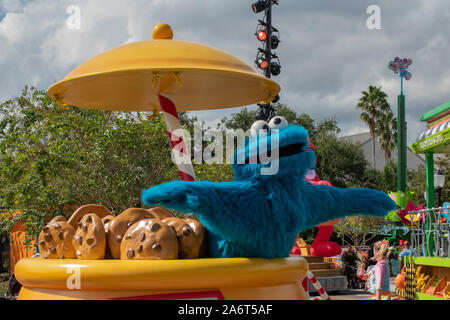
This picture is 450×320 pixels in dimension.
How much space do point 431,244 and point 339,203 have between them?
24.1ft

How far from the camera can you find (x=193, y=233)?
10.0 ft

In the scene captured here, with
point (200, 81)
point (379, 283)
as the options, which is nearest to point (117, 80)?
point (200, 81)

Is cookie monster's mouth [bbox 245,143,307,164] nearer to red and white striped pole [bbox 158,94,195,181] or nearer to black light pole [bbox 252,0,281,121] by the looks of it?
red and white striped pole [bbox 158,94,195,181]

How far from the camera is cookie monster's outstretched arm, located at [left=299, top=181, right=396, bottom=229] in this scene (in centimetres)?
340

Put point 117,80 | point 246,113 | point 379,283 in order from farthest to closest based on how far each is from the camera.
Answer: point 246,113 < point 379,283 < point 117,80

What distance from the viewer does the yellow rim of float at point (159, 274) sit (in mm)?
2631

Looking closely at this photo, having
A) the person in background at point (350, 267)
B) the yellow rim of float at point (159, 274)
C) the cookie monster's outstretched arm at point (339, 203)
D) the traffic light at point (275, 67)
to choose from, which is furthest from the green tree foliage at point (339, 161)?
the yellow rim of float at point (159, 274)

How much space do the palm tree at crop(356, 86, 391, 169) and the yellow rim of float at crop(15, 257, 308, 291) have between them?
35.5m

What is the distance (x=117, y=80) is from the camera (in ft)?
13.6

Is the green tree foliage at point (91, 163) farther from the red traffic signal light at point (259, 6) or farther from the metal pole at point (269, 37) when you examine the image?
the red traffic signal light at point (259, 6)

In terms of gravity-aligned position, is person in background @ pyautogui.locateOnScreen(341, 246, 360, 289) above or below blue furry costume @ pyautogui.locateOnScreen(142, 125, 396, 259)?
below

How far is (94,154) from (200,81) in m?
5.51

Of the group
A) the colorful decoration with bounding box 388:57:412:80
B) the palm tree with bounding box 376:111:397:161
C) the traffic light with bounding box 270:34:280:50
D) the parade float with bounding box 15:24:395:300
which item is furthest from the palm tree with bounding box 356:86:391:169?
the parade float with bounding box 15:24:395:300

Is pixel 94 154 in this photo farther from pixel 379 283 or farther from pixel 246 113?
pixel 246 113
